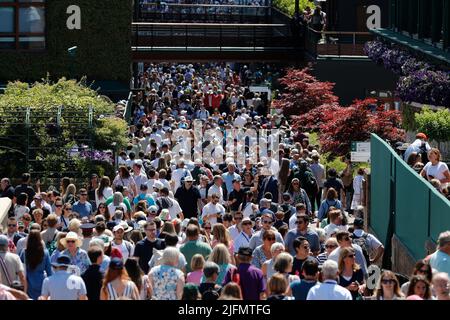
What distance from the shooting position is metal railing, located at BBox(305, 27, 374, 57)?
46375 mm

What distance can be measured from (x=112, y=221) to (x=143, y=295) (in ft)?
17.4

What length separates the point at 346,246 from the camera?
1641 cm

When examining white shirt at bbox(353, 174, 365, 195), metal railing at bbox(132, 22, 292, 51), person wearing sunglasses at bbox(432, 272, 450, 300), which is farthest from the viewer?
metal railing at bbox(132, 22, 292, 51)

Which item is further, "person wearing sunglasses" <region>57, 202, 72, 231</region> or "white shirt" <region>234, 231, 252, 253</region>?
"person wearing sunglasses" <region>57, 202, 72, 231</region>

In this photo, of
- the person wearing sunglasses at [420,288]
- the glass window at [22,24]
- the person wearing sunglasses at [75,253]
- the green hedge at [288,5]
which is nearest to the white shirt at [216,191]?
the person wearing sunglasses at [75,253]

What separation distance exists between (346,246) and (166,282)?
9.96 ft

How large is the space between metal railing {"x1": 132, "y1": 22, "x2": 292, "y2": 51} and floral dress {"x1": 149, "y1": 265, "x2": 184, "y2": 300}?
33323 mm

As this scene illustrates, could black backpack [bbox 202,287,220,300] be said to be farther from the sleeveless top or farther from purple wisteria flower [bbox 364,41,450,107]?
purple wisteria flower [bbox 364,41,450,107]

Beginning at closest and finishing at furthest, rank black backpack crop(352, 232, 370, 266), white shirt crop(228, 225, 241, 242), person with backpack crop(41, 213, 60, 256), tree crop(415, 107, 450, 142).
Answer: black backpack crop(352, 232, 370, 266)
person with backpack crop(41, 213, 60, 256)
white shirt crop(228, 225, 241, 242)
tree crop(415, 107, 450, 142)

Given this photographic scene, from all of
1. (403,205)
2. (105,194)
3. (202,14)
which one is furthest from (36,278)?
(202,14)

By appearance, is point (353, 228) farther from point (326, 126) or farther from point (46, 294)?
point (326, 126)

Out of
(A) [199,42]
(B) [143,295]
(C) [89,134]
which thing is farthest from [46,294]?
(A) [199,42]

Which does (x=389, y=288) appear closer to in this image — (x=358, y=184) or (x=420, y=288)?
(x=420, y=288)

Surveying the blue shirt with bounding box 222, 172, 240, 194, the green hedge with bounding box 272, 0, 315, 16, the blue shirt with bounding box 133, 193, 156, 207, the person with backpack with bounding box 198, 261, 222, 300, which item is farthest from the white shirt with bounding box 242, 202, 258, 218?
the green hedge with bounding box 272, 0, 315, 16
